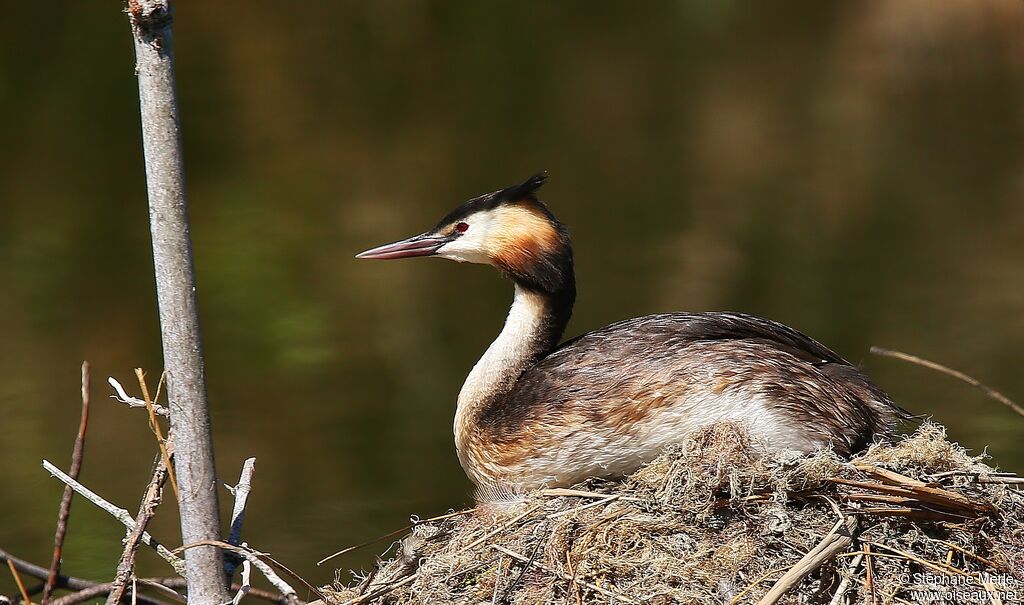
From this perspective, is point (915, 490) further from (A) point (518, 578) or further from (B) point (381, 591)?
(B) point (381, 591)

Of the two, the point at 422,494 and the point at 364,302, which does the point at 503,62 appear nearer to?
the point at 364,302

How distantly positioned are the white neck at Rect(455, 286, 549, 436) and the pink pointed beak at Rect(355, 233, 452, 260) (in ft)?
0.88

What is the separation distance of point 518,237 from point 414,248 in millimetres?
339

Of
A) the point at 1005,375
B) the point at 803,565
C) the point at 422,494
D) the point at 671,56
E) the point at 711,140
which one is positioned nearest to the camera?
the point at 803,565

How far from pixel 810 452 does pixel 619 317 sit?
4695 millimetres

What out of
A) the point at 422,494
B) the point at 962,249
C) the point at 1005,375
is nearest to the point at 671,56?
the point at 962,249

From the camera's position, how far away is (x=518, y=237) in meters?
3.76

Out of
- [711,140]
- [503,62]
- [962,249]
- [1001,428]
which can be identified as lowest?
[1001,428]

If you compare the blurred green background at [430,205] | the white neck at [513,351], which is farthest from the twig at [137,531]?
the blurred green background at [430,205]

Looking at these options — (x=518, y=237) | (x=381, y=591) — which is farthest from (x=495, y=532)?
(x=518, y=237)

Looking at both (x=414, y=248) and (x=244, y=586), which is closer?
(x=244, y=586)

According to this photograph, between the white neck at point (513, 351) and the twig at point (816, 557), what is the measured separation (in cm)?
119

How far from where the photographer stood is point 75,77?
38.3ft

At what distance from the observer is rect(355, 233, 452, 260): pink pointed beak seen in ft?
12.8
